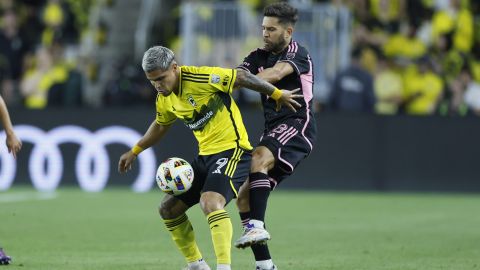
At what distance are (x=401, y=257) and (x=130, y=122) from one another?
29.7ft

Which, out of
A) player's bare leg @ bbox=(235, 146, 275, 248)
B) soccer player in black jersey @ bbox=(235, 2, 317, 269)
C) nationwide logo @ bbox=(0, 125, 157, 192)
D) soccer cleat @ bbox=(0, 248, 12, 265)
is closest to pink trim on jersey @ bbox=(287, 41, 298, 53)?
soccer player in black jersey @ bbox=(235, 2, 317, 269)

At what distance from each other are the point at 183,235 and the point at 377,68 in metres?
11.1

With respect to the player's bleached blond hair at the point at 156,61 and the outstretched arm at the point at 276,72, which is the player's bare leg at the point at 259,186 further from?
the player's bleached blond hair at the point at 156,61

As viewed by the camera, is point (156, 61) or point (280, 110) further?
point (280, 110)

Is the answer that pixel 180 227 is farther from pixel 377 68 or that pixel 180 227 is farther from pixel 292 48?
pixel 377 68

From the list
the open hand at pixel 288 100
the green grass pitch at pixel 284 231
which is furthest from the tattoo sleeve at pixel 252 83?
the green grass pitch at pixel 284 231

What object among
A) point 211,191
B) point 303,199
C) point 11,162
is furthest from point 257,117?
point 211,191

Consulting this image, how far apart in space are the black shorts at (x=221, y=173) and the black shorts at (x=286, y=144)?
425 millimetres

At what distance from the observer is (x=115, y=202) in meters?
16.5

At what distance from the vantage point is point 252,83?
8.54 metres

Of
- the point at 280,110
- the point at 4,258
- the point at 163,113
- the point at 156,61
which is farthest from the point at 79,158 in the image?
the point at 156,61

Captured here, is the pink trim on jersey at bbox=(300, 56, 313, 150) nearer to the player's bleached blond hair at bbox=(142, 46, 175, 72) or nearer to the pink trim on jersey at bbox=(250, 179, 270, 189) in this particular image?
the pink trim on jersey at bbox=(250, 179, 270, 189)

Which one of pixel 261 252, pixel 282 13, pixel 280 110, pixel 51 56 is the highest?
pixel 282 13

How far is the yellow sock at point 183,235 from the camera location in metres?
8.80
